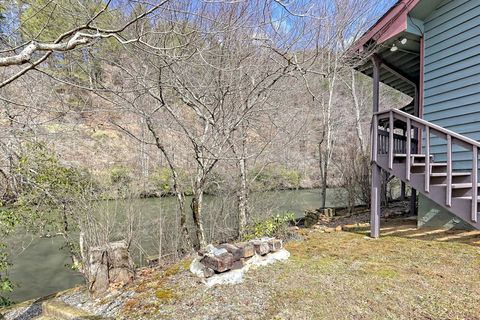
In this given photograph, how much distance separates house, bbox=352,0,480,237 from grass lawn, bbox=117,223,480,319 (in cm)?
74

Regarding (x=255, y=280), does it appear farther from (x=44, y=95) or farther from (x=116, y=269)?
(x=44, y=95)

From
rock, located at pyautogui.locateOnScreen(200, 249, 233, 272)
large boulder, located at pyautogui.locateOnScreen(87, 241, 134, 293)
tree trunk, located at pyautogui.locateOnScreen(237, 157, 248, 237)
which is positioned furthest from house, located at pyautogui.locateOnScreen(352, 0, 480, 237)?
large boulder, located at pyautogui.locateOnScreen(87, 241, 134, 293)

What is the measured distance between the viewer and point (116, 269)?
3607 mm

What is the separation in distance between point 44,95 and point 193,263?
3967 millimetres

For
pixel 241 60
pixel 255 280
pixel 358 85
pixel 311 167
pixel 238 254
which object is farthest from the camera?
pixel 358 85

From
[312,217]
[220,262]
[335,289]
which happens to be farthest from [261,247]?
[312,217]

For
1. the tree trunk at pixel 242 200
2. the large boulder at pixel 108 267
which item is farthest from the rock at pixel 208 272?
the tree trunk at pixel 242 200

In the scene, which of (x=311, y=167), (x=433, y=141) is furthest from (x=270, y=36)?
(x=311, y=167)

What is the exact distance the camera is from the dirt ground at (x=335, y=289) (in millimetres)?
2441

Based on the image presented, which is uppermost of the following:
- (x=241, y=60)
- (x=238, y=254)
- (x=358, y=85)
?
(x=358, y=85)

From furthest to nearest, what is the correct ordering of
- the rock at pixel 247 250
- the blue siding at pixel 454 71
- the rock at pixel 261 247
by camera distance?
the blue siding at pixel 454 71
the rock at pixel 261 247
the rock at pixel 247 250

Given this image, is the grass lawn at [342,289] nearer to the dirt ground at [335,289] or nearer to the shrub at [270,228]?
the dirt ground at [335,289]

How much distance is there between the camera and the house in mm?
3963

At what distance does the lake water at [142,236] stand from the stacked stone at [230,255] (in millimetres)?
1612
